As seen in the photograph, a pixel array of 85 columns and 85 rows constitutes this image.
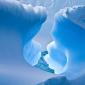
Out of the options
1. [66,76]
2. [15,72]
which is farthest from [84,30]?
[15,72]

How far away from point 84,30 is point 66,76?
162mm

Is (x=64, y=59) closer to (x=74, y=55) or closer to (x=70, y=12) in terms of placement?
(x=74, y=55)

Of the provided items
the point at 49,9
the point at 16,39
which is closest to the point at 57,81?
the point at 16,39

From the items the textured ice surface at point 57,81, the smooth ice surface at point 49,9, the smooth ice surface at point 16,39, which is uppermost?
the smooth ice surface at point 49,9

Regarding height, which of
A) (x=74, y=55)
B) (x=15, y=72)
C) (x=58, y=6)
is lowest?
(x=15, y=72)

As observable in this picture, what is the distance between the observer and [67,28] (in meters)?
0.98

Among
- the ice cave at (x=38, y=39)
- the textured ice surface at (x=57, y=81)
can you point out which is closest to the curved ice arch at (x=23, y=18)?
the ice cave at (x=38, y=39)

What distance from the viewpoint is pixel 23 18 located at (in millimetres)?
880

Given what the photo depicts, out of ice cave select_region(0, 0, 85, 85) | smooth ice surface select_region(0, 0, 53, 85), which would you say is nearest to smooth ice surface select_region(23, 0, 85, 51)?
ice cave select_region(0, 0, 85, 85)

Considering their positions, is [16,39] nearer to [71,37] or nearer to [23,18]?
[23,18]

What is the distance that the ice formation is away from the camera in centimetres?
90

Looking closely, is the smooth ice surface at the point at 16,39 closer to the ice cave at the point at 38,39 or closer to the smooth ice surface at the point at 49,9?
the ice cave at the point at 38,39

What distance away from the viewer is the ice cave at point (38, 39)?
851 millimetres

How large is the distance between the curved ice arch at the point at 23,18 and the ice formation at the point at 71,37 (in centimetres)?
7
